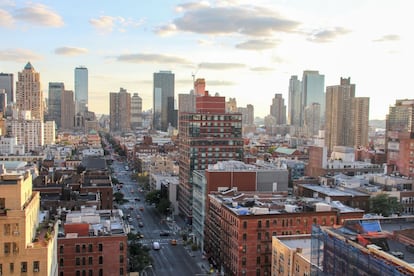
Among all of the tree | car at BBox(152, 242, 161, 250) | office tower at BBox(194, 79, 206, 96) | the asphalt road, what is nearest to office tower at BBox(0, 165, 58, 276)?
the asphalt road

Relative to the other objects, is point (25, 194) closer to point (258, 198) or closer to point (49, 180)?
point (258, 198)

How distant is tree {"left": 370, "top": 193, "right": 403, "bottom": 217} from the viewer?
116875 millimetres

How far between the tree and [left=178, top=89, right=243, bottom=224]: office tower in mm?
38188

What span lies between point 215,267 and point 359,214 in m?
29.9

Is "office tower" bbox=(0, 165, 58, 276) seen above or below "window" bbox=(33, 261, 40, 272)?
above

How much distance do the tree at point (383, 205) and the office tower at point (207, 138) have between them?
38188 mm

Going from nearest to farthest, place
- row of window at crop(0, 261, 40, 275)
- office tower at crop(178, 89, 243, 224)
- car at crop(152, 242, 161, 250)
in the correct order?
row of window at crop(0, 261, 40, 275) → car at crop(152, 242, 161, 250) → office tower at crop(178, 89, 243, 224)

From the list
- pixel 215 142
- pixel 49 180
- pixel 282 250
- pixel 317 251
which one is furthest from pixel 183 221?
pixel 317 251

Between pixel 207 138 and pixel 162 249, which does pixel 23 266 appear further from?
pixel 207 138

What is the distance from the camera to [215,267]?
9825cm

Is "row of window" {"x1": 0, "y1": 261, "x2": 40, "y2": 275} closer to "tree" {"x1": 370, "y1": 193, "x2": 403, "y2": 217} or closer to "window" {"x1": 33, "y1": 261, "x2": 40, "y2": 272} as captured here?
"window" {"x1": 33, "y1": 261, "x2": 40, "y2": 272}

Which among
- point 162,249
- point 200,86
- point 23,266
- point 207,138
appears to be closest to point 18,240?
point 23,266

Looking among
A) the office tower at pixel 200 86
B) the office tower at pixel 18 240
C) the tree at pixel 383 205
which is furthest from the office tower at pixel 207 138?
the office tower at pixel 18 240

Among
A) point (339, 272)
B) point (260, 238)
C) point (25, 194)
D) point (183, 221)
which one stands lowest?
point (183, 221)
